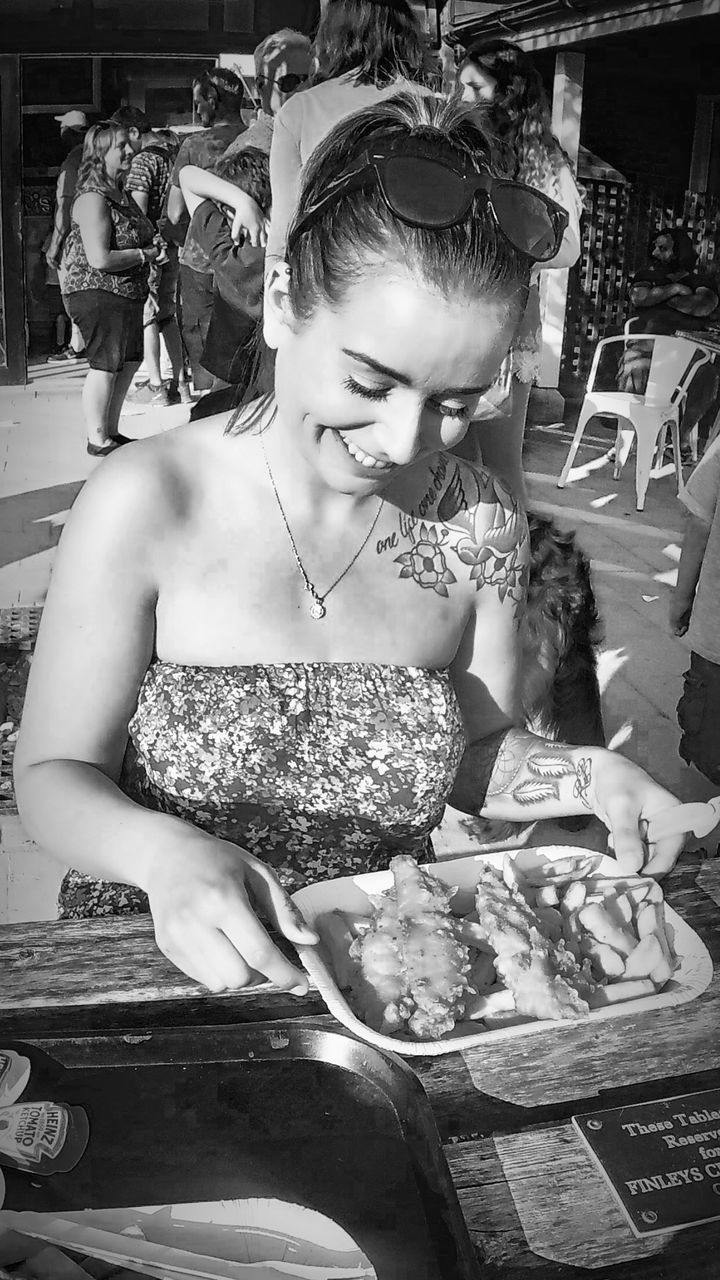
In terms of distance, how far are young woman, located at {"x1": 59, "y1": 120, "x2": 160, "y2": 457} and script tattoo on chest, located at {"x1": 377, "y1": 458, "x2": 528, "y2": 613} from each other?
0.70 meters

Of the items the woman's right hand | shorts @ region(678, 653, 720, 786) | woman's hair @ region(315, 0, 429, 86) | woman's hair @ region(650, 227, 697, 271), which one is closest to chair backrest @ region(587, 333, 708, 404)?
woman's hair @ region(650, 227, 697, 271)

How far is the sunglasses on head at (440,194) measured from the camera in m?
1.16

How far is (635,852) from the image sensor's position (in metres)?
1.29

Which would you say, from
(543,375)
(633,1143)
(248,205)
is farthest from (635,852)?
(543,375)

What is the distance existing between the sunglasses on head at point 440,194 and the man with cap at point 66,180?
717 mm

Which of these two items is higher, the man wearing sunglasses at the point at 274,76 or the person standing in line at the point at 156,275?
the man wearing sunglasses at the point at 274,76

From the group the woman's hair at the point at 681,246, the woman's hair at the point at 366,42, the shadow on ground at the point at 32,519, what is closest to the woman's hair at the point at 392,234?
the woman's hair at the point at 366,42

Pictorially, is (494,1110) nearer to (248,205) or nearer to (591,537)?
(248,205)

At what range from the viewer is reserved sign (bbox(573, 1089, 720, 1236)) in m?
0.87

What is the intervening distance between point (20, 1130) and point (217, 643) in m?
0.66

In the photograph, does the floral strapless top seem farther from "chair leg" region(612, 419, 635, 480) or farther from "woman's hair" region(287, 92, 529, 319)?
"chair leg" region(612, 419, 635, 480)

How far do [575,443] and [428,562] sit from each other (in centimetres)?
108

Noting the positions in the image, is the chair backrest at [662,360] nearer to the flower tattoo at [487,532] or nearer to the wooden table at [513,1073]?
the flower tattoo at [487,532]

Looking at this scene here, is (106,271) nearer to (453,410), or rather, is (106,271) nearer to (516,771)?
(453,410)
